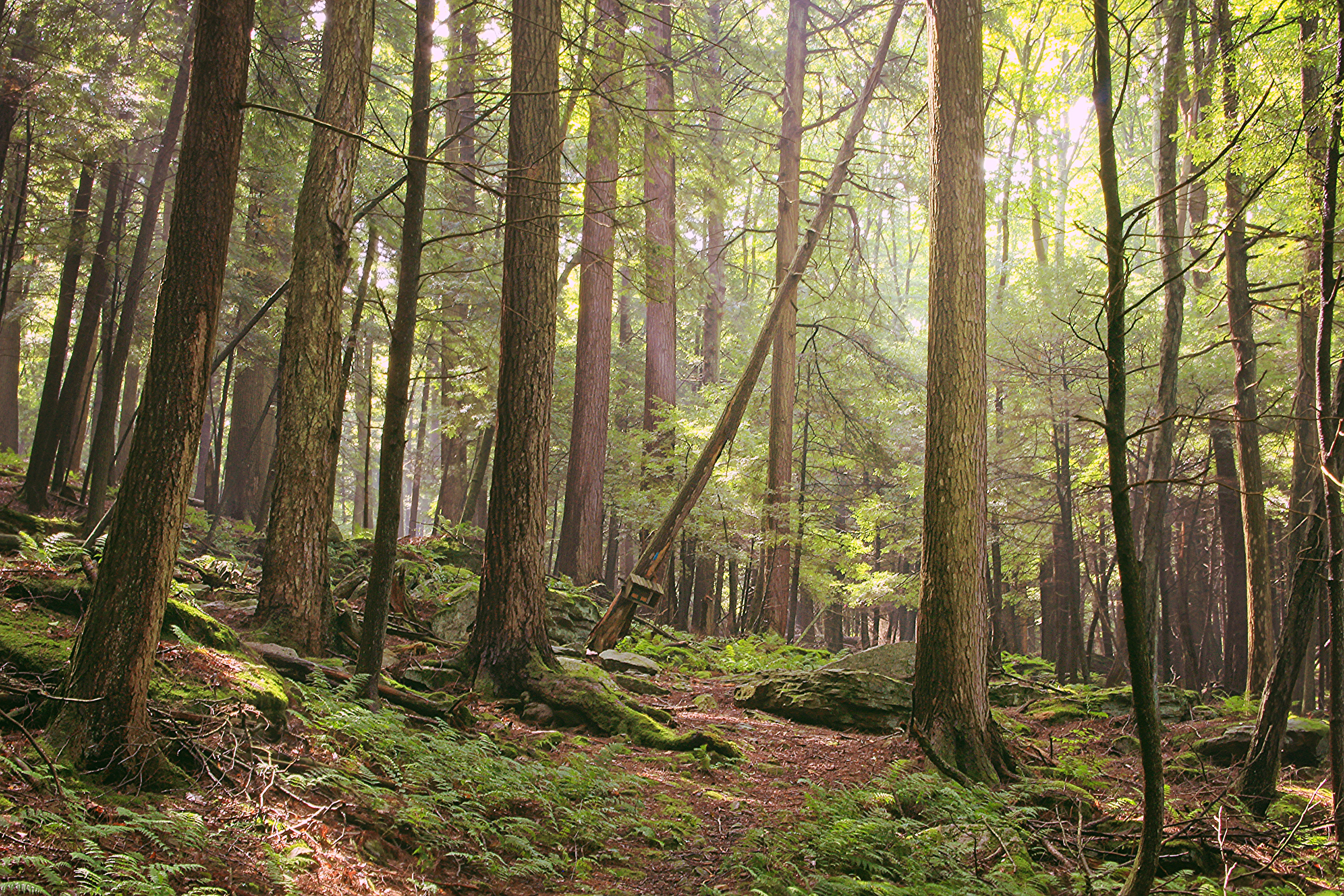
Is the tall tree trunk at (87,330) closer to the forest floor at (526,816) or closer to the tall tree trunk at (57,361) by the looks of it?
the tall tree trunk at (57,361)

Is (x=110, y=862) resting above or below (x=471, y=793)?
above

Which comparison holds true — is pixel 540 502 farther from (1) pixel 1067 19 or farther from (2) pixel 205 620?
(1) pixel 1067 19

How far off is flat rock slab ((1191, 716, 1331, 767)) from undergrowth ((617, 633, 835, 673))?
5051mm

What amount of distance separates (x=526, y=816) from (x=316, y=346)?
4344 mm

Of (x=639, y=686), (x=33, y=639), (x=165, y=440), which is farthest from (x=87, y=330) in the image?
(x=165, y=440)

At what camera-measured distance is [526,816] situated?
443 centimetres

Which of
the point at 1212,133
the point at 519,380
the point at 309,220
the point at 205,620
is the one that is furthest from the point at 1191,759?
the point at 309,220

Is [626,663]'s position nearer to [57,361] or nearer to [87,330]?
[87,330]

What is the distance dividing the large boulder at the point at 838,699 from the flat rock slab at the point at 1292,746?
290 cm

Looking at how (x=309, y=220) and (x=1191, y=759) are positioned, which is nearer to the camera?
(x=309, y=220)

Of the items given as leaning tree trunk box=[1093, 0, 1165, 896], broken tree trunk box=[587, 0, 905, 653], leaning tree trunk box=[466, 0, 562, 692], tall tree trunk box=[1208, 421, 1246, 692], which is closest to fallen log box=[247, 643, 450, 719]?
leaning tree trunk box=[466, 0, 562, 692]

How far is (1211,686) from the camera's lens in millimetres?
12578

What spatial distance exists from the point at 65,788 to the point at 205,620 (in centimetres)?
217

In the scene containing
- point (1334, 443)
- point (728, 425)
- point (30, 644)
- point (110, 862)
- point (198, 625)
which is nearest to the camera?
point (110, 862)
